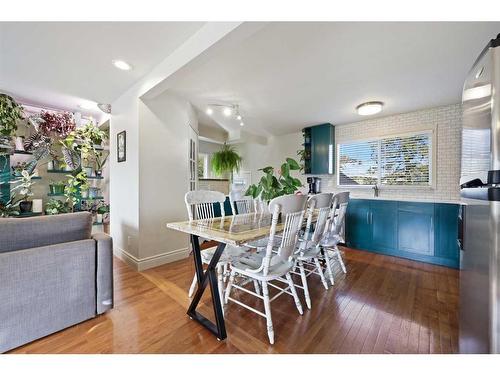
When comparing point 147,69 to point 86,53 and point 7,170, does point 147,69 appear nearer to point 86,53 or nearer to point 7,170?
point 86,53

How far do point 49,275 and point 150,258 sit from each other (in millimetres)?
1266

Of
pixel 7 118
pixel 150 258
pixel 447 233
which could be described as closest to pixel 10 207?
pixel 7 118

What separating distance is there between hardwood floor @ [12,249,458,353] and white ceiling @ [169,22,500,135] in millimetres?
2095

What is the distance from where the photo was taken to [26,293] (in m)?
1.32

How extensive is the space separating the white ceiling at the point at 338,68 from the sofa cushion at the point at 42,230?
4.97ft

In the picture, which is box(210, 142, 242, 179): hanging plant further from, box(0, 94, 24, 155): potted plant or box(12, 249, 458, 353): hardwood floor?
box(0, 94, 24, 155): potted plant

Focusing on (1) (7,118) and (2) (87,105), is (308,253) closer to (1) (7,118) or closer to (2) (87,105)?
Result: (2) (87,105)

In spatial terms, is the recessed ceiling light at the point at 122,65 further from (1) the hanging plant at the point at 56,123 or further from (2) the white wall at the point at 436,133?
(2) the white wall at the point at 436,133

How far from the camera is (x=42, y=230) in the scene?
56.1 inches

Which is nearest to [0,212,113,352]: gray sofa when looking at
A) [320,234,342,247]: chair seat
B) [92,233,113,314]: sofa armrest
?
[92,233,113,314]: sofa armrest

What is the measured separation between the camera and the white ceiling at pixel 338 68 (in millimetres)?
1509

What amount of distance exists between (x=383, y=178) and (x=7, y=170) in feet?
18.9

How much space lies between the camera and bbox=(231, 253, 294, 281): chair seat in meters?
1.48
